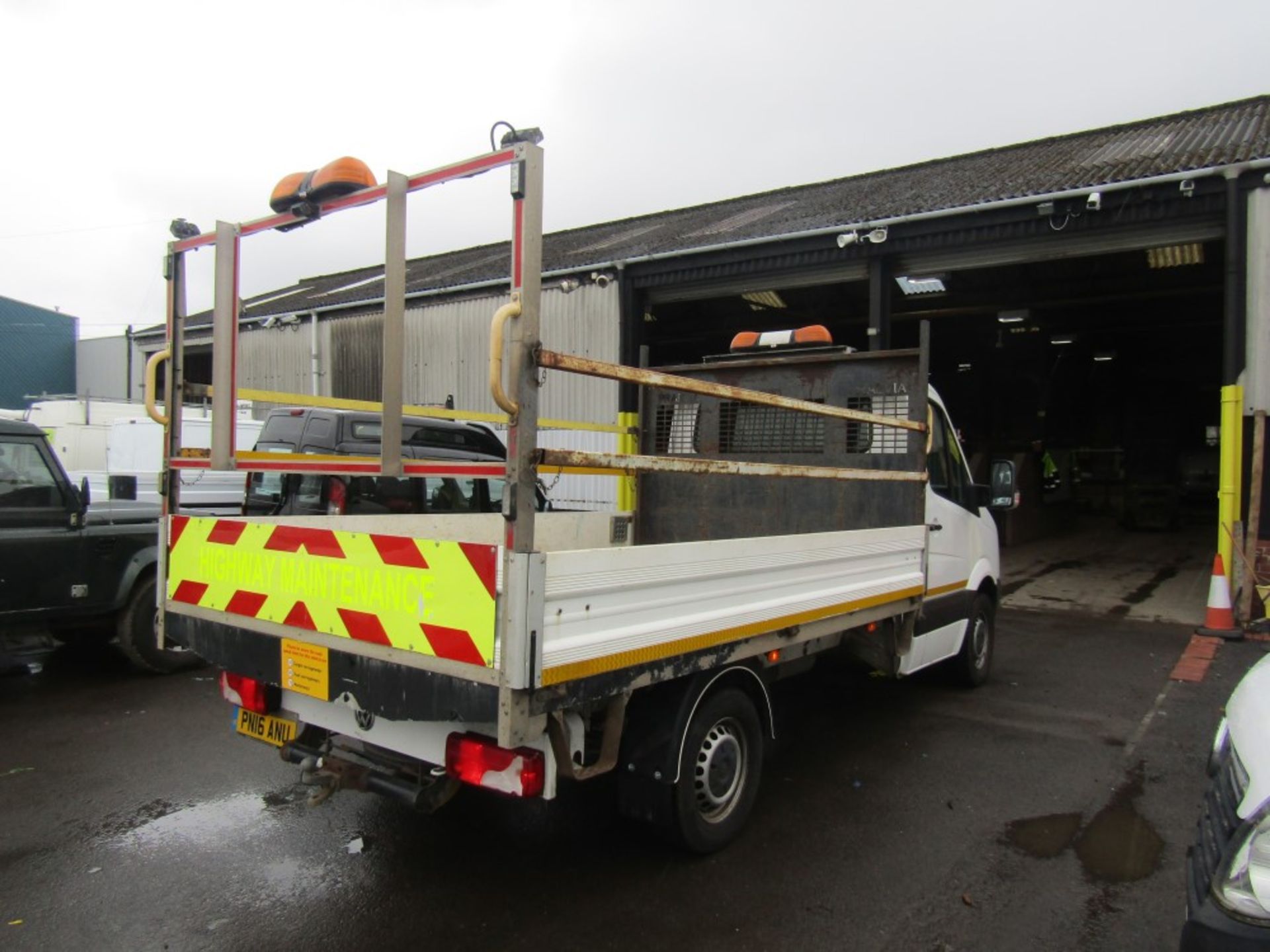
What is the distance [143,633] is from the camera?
20.8 ft

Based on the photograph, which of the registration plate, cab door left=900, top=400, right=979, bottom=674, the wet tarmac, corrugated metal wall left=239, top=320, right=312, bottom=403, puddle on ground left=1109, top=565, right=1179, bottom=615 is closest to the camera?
the wet tarmac

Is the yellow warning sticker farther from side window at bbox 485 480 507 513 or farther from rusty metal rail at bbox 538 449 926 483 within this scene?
side window at bbox 485 480 507 513

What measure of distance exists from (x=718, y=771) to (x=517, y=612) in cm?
161

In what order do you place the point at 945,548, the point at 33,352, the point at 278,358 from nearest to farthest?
the point at 945,548
the point at 278,358
the point at 33,352

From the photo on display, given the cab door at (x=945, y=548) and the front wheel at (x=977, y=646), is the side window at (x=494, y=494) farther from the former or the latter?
the front wheel at (x=977, y=646)

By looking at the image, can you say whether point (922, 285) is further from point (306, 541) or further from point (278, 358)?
point (278, 358)

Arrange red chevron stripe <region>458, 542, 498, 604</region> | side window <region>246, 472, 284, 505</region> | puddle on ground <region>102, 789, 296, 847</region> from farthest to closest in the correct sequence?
side window <region>246, 472, 284, 505</region>
puddle on ground <region>102, 789, 296, 847</region>
red chevron stripe <region>458, 542, 498, 604</region>

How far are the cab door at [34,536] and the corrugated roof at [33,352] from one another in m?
32.8

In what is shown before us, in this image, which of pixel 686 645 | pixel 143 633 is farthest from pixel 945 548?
pixel 143 633

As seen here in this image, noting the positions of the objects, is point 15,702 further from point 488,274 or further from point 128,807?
point 488,274

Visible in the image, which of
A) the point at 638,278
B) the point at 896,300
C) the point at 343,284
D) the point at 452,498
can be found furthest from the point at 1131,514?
the point at 343,284

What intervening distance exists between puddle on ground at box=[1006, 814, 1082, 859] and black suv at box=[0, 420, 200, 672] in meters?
5.43

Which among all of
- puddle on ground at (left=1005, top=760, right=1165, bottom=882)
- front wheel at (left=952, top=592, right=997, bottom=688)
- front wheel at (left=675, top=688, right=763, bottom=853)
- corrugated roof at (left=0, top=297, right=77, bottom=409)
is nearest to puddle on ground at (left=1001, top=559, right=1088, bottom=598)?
front wheel at (left=952, top=592, right=997, bottom=688)

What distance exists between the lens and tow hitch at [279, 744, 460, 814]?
117 inches
